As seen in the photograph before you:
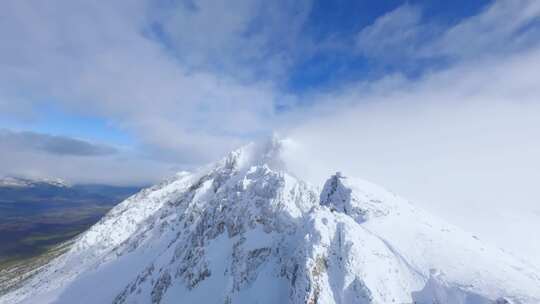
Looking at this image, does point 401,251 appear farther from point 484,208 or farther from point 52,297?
point 52,297

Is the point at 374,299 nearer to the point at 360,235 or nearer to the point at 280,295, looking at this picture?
the point at 360,235

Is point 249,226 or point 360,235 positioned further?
point 249,226

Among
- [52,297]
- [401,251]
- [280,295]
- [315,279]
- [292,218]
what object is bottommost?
[52,297]

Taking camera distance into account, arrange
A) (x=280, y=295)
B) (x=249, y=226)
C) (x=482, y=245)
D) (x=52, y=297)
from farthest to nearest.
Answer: (x=52, y=297) < (x=249, y=226) < (x=280, y=295) < (x=482, y=245)

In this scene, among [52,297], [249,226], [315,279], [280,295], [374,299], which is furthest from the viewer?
[52,297]

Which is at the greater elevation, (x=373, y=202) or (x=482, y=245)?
(x=373, y=202)

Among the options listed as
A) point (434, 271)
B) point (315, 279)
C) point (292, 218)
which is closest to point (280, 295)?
point (315, 279)
